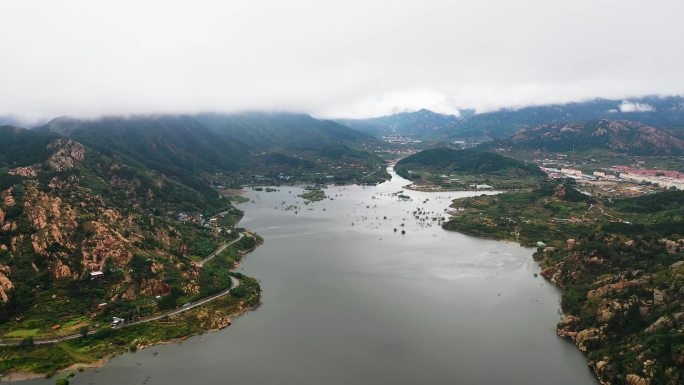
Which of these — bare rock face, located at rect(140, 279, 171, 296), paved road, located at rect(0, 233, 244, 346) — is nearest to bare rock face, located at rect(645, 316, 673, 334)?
paved road, located at rect(0, 233, 244, 346)

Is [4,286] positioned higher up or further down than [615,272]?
higher up

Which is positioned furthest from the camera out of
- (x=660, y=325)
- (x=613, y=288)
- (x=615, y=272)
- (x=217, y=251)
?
(x=217, y=251)

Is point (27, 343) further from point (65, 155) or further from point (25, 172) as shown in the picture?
point (65, 155)

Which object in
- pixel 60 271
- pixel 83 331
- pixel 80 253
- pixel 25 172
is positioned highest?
pixel 25 172

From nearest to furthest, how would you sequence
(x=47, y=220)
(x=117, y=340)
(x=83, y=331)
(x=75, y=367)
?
(x=75, y=367) < (x=117, y=340) < (x=83, y=331) < (x=47, y=220)

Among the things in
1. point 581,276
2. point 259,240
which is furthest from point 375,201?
point 581,276

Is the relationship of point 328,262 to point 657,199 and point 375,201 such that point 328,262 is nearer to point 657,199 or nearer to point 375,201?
point 375,201

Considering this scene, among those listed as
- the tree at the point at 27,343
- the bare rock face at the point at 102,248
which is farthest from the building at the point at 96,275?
the tree at the point at 27,343

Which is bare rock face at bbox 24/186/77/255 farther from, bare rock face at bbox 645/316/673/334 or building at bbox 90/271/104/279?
bare rock face at bbox 645/316/673/334

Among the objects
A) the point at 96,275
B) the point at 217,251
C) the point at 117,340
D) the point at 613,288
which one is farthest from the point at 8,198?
the point at 613,288
